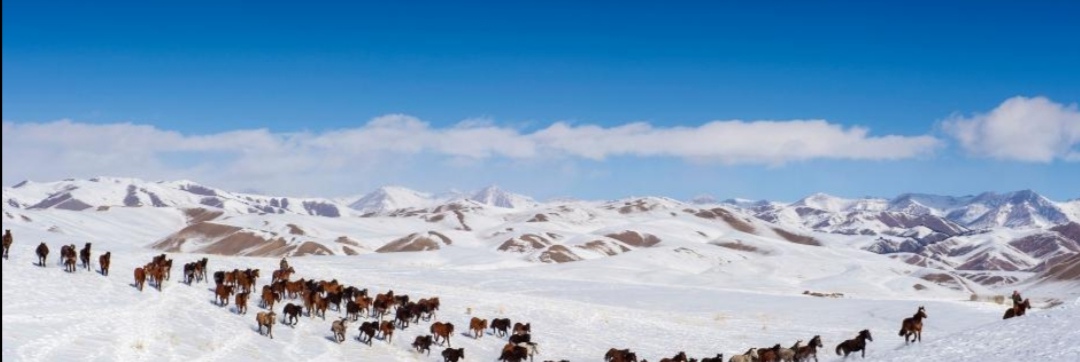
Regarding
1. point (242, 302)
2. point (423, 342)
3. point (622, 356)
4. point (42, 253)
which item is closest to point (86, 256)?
point (42, 253)

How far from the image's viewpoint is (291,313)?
95.2 feet

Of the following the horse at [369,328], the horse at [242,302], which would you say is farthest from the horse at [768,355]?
the horse at [242,302]

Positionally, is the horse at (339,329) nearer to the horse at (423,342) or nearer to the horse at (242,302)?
the horse at (423,342)

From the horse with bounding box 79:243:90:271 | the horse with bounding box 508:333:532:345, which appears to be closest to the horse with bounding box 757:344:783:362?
the horse with bounding box 508:333:532:345

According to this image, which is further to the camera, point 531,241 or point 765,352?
point 531,241

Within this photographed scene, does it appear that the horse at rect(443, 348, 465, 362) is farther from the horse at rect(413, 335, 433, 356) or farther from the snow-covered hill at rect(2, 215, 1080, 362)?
the snow-covered hill at rect(2, 215, 1080, 362)

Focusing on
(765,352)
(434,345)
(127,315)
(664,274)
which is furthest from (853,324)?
(664,274)

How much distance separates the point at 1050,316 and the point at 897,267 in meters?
173

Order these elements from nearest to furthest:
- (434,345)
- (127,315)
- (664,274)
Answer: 1. (127,315)
2. (434,345)
3. (664,274)

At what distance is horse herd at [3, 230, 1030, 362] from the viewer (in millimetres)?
26859

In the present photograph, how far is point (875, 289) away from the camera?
116 m

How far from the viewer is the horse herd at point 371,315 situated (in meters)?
26.9

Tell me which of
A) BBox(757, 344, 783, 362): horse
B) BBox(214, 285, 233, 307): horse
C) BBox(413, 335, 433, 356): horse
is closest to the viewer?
BBox(757, 344, 783, 362): horse

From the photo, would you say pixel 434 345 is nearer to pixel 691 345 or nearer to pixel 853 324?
pixel 691 345
